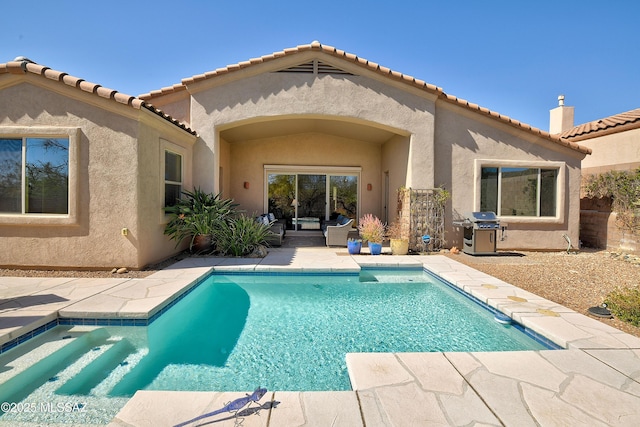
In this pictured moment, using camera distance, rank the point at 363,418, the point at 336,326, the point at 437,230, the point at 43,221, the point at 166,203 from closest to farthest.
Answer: the point at 363,418 < the point at 336,326 < the point at 43,221 < the point at 166,203 < the point at 437,230

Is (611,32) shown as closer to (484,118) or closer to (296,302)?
(484,118)

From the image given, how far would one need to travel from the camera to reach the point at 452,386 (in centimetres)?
296

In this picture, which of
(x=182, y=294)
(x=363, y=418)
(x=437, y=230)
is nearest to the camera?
(x=363, y=418)

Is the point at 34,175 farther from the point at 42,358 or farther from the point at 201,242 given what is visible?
the point at 42,358

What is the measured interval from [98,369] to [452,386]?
3.91m

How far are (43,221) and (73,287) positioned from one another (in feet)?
7.55

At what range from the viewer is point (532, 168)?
11.0 m

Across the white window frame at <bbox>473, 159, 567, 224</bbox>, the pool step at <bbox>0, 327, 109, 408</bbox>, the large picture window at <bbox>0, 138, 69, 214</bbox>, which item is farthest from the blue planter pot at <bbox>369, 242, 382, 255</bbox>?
the large picture window at <bbox>0, 138, 69, 214</bbox>

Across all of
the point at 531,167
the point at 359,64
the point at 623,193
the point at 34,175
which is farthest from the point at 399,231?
the point at 34,175

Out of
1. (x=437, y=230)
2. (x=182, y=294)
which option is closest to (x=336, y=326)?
(x=182, y=294)

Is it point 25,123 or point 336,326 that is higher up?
point 25,123

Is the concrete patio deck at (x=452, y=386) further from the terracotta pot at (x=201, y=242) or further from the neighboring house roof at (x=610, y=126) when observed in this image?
the neighboring house roof at (x=610, y=126)

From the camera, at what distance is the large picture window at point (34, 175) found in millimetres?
7145

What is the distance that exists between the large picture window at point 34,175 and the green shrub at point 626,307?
35.5 ft
